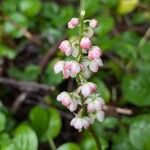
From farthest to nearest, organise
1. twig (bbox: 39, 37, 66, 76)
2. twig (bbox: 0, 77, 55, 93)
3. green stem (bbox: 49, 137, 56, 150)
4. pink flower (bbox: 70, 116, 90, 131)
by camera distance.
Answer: twig (bbox: 39, 37, 66, 76), twig (bbox: 0, 77, 55, 93), green stem (bbox: 49, 137, 56, 150), pink flower (bbox: 70, 116, 90, 131)

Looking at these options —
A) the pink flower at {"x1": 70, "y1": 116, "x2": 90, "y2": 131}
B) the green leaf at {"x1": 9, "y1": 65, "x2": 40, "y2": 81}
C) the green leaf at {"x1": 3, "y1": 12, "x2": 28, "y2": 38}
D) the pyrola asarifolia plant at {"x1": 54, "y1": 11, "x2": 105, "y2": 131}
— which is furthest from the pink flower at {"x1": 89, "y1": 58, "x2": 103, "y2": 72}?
the green leaf at {"x1": 3, "y1": 12, "x2": 28, "y2": 38}

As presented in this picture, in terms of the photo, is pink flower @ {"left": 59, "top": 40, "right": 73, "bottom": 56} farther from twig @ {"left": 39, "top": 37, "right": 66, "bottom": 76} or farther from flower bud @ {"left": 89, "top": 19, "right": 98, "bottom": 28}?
twig @ {"left": 39, "top": 37, "right": 66, "bottom": 76}

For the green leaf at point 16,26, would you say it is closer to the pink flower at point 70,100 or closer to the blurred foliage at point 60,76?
the blurred foliage at point 60,76

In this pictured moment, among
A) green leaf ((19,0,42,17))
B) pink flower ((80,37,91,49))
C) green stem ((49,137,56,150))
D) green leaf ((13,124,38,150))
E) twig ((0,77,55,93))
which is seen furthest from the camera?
green leaf ((19,0,42,17))

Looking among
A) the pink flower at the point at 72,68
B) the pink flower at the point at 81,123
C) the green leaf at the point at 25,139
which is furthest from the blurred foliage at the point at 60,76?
the pink flower at the point at 72,68

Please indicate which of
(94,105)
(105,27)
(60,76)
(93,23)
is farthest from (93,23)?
(105,27)

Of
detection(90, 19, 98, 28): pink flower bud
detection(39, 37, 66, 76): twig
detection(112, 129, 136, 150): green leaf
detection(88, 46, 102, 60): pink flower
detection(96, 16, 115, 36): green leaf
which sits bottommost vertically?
detection(112, 129, 136, 150): green leaf

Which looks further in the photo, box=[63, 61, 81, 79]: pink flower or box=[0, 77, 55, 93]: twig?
box=[0, 77, 55, 93]: twig

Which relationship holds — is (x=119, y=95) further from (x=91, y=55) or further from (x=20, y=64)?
(x=91, y=55)
